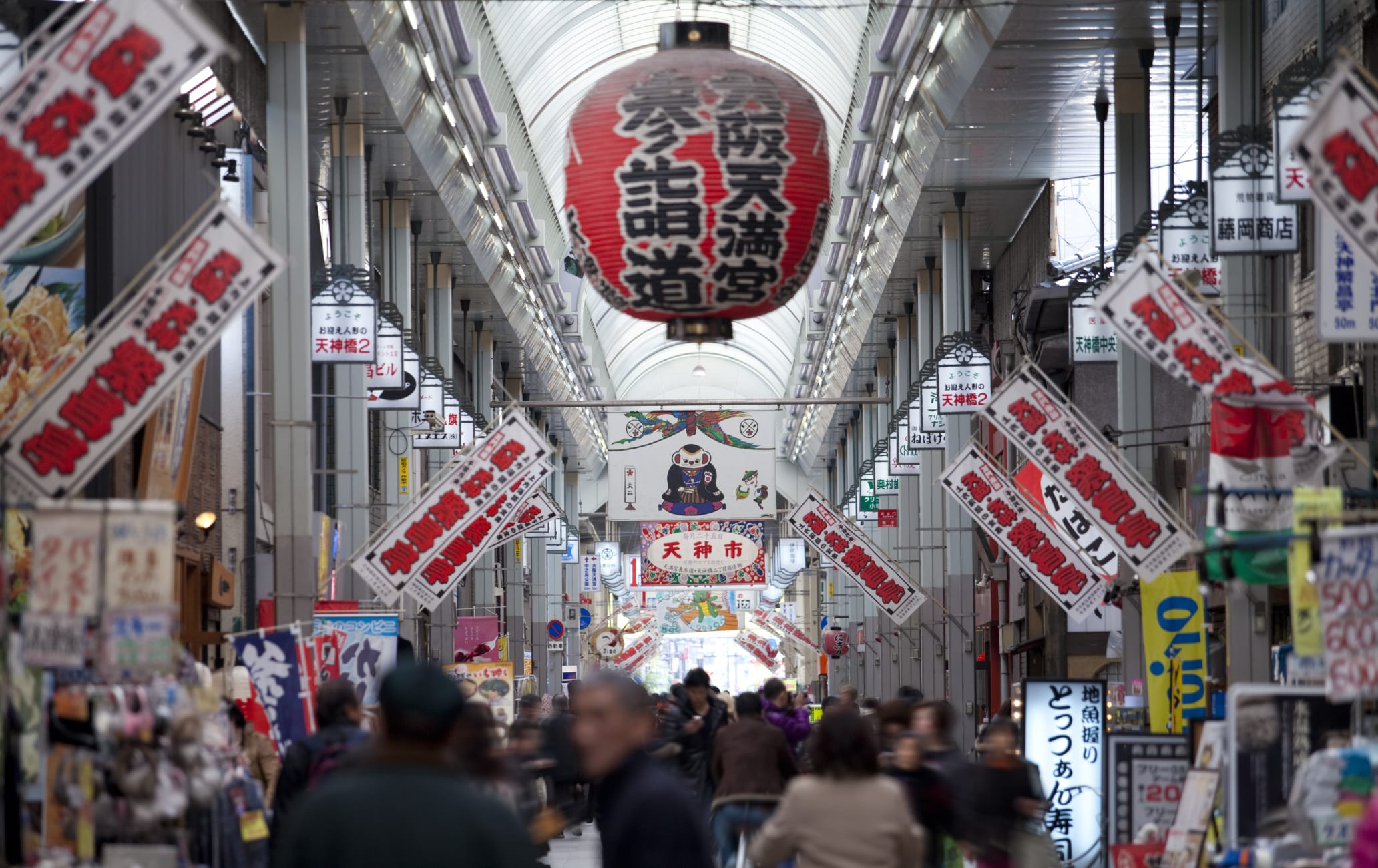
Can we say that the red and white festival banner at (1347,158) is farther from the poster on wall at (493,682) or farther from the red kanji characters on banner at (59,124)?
→ the poster on wall at (493,682)

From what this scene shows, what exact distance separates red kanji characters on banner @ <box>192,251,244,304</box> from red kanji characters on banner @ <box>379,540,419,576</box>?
23.0 ft

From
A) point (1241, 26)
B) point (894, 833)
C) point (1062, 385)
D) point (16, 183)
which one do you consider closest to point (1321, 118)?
point (894, 833)

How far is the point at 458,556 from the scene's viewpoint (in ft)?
50.8

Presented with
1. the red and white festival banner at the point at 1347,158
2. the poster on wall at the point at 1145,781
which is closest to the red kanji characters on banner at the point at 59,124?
the red and white festival banner at the point at 1347,158

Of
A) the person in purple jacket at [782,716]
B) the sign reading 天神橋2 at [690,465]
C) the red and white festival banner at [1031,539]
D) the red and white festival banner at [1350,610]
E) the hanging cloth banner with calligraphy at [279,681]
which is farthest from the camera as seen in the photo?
the sign reading 天神橋2 at [690,465]

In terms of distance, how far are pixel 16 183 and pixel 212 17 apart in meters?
8.61

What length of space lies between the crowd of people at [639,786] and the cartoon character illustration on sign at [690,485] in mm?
13176

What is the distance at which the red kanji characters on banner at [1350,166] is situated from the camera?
23.6ft

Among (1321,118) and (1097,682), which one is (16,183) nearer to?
(1321,118)

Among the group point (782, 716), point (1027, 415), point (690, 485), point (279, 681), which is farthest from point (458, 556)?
point (690, 485)

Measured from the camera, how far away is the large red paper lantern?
919cm

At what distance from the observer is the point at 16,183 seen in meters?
6.67

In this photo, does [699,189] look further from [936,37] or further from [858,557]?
[858,557]

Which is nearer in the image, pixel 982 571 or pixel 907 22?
pixel 907 22
